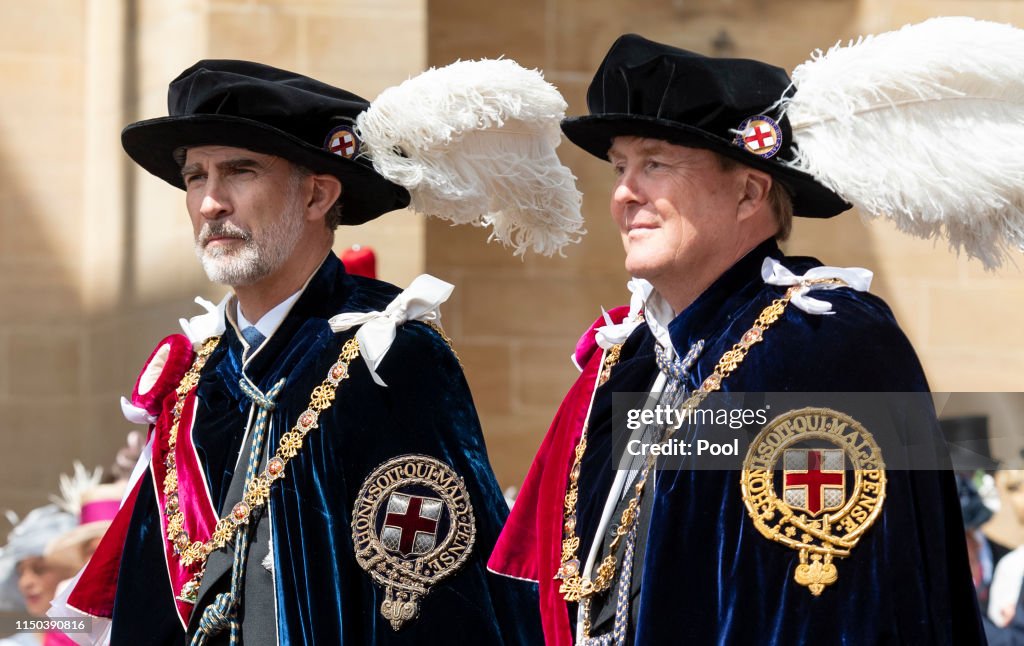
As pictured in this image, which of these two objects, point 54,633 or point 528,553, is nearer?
point 528,553

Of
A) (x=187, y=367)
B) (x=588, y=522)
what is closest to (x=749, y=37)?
(x=187, y=367)

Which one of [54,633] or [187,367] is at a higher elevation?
[187,367]

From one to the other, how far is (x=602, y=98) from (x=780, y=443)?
798 mm

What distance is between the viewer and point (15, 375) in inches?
266

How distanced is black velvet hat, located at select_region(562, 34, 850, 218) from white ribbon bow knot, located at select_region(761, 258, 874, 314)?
0.52 ft

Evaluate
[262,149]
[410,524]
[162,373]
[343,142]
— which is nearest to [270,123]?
[262,149]

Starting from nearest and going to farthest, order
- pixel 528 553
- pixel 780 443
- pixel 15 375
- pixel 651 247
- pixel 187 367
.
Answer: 1. pixel 780 443
2. pixel 651 247
3. pixel 528 553
4. pixel 187 367
5. pixel 15 375

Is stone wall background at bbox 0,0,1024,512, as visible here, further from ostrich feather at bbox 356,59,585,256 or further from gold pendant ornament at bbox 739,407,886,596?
gold pendant ornament at bbox 739,407,886,596

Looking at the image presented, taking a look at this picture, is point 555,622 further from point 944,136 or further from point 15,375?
point 15,375

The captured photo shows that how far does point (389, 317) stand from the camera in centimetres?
367

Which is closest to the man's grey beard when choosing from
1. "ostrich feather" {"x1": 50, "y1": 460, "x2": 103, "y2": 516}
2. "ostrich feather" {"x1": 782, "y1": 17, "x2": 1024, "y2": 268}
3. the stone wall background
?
"ostrich feather" {"x1": 782, "y1": 17, "x2": 1024, "y2": 268}

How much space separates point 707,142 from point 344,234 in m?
3.05

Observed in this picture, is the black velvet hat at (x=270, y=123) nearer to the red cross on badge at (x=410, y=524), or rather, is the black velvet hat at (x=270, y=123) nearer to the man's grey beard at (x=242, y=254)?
the man's grey beard at (x=242, y=254)

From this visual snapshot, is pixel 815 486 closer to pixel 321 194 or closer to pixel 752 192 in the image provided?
pixel 752 192
